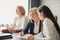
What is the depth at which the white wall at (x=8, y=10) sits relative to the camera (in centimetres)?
369

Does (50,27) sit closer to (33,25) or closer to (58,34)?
(58,34)

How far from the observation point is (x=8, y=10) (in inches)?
147

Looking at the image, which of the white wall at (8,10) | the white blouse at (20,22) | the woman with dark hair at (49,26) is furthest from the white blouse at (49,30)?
the white wall at (8,10)

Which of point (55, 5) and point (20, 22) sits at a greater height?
point (55, 5)

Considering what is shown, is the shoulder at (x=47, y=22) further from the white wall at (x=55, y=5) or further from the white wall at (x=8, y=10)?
the white wall at (x=8, y=10)

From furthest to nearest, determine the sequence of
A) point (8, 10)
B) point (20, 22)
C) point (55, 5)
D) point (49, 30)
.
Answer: point (8, 10)
point (55, 5)
point (20, 22)
point (49, 30)

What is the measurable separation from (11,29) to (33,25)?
0.48 metres

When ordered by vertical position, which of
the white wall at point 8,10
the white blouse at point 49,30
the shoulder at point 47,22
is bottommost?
the white blouse at point 49,30

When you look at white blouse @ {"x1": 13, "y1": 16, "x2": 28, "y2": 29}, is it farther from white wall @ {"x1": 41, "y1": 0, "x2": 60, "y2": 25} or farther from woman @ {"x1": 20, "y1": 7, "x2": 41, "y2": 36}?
white wall @ {"x1": 41, "y1": 0, "x2": 60, "y2": 25}

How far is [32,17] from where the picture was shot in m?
2.37

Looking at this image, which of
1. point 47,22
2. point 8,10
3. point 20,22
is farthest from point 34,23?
point 8,10

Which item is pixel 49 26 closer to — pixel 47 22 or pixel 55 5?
pixel 47 22

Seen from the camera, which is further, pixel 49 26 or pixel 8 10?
pixel 8 10

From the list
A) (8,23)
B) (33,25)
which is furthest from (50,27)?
(8,23)
